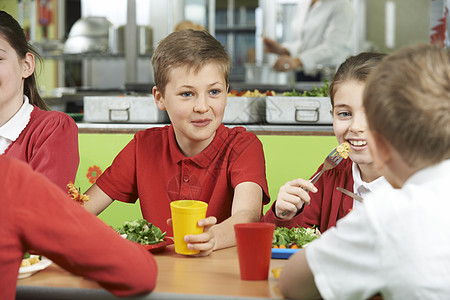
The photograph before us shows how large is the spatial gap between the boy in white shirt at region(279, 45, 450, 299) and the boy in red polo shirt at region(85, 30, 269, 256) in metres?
0.60

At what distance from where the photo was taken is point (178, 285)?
0.98m

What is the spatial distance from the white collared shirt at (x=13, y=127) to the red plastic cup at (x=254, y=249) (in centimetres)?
84

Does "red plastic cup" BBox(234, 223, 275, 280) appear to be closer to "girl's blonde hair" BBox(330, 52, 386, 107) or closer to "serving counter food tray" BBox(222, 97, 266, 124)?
"girl's blonde hair" BBox(330, 52, 386, 107)

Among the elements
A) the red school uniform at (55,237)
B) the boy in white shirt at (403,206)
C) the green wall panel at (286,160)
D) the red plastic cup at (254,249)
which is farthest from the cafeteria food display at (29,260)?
the green wall panel at (286,160)

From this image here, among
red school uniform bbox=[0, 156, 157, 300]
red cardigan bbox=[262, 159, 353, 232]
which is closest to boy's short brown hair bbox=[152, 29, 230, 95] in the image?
red cardigan bbox=[262, 159, 353, 232]

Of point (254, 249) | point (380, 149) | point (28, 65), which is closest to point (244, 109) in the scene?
point (28, 65)

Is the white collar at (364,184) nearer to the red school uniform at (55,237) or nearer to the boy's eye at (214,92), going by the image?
the boy's eye at (214,92)

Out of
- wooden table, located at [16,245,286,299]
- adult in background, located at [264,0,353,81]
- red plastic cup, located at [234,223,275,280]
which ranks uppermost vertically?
adult in background, located at [264,0,353,81]

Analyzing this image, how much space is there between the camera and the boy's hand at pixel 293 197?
1.28 meters

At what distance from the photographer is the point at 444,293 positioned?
810mm

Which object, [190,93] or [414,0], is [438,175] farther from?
[414,0]

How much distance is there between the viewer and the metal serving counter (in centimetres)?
218

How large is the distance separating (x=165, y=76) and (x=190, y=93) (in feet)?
0.29

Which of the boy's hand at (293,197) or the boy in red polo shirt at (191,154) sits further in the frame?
the boy in red polo shirt at (191,154)
